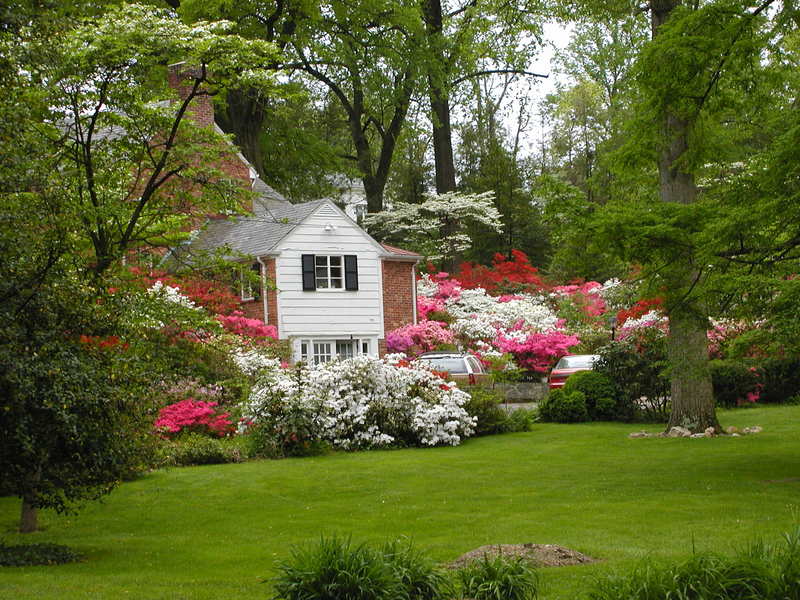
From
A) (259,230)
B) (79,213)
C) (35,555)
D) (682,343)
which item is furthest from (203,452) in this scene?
(259,230)

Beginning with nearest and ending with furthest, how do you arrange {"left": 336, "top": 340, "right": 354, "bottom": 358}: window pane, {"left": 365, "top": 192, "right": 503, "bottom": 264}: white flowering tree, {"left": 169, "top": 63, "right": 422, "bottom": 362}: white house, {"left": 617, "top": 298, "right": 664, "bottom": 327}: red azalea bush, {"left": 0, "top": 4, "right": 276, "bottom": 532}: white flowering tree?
{"left": 0, "top": 4, "right": 276, "bottom": 532}: white flowering tree, {"left": 617, "top": 298, "right": 664, "bottom": 327}: red azalea bush, {"left": 169, "top": 63, "right": 422, "bottom": 362}: white house, {"left": 336, "top": 340, "right": 354, "bottom": 358}: window pane, {"left": 365, "top": 192, "right": 503, "bottom": 264}: white flowering tree

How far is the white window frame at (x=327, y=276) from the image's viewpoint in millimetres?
31062

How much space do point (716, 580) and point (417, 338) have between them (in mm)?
26189

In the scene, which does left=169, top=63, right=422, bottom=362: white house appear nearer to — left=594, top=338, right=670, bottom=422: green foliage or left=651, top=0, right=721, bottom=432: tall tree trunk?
left=594, top=338, right=670, bottom=422: green foliage

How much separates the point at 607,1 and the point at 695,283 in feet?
31.1

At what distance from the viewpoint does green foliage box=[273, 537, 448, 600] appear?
6.29 metres

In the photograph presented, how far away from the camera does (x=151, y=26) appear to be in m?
11.5

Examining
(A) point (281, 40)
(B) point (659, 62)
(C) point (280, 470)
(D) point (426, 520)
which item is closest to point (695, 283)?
(B) point (659, 62)

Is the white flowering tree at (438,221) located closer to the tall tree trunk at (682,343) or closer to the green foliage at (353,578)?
the tall tree trunk at (682,343)

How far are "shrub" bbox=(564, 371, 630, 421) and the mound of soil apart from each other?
15.9 metres

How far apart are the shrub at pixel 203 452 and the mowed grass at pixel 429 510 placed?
630 millimetres

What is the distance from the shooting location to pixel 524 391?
31297 mm

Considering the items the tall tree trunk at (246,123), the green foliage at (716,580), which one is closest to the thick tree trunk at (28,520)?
the green foliage at (716,580)

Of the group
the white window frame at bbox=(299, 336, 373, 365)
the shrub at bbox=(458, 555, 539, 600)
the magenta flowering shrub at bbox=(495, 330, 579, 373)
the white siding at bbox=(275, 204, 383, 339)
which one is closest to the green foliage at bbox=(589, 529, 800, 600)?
the shrub at bbox=(458, 555, 539, 600)
